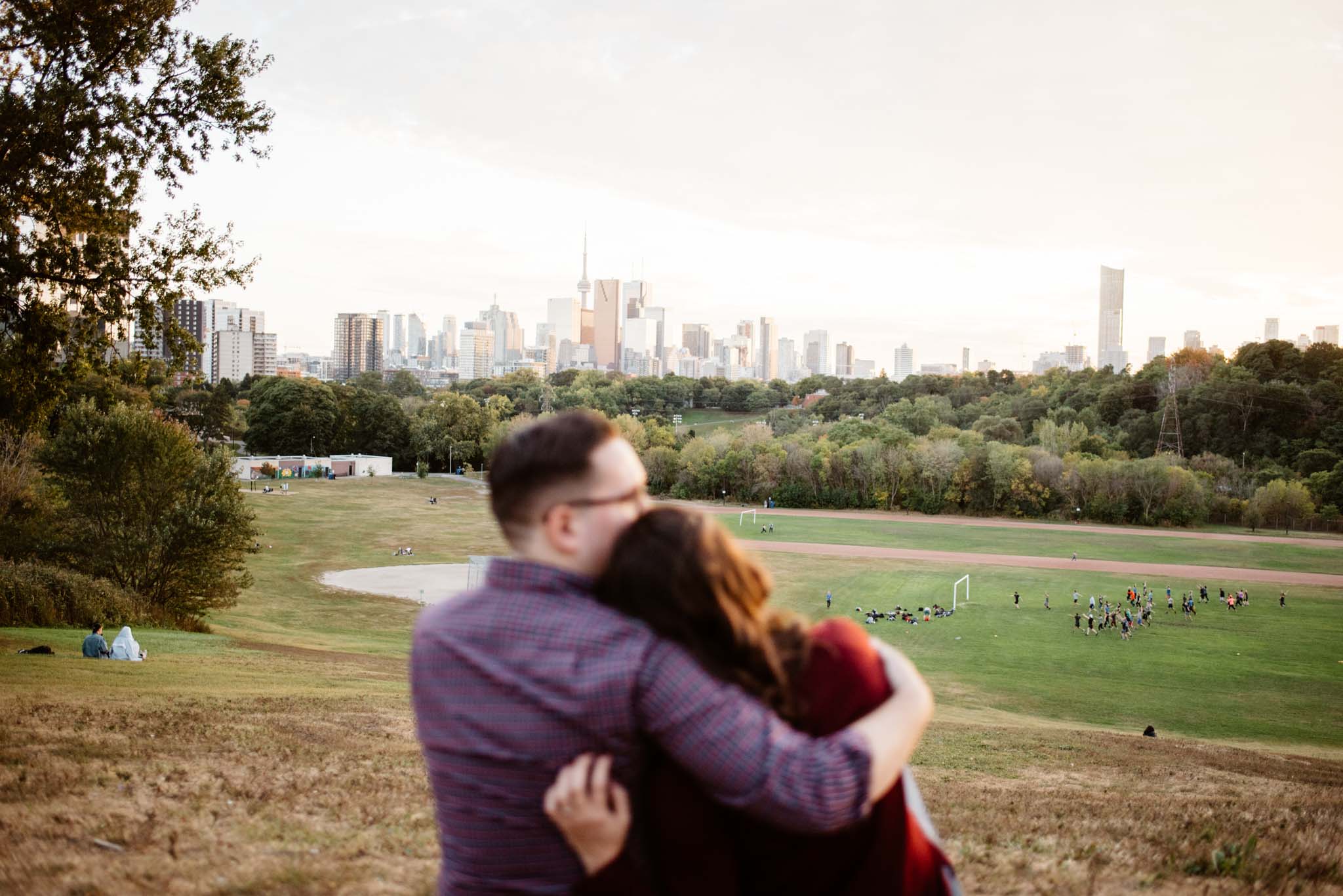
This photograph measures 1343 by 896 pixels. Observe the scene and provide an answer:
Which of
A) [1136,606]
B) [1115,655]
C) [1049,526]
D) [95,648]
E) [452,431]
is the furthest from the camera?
[452,431]

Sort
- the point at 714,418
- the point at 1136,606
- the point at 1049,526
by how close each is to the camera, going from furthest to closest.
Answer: the point at 714,418 → the point at 1049,526 → the point at 1136,606

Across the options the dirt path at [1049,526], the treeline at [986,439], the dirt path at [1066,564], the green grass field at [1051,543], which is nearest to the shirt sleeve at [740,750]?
the dirt path at [1066,564]

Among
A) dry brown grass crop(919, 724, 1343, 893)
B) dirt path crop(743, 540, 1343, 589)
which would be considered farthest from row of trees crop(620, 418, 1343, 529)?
dry brown grass crop(919, 724, 1343, 893)

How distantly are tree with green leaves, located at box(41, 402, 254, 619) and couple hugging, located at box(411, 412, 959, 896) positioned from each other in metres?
26.9

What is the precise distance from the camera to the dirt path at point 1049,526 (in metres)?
59.9

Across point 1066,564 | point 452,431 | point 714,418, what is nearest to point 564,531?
point 1066,564

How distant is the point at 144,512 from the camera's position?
26469 millimetres

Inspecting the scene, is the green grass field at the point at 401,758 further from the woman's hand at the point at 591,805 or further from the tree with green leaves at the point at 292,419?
the tree with green leaves at the point at 292,419

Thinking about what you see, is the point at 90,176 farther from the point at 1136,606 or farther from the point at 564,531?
the point at 1136,606

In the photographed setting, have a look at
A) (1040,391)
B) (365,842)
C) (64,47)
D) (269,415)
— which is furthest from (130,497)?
(1040,391)

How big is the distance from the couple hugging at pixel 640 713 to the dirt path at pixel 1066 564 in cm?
4121

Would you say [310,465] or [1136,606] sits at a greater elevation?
[310,465]

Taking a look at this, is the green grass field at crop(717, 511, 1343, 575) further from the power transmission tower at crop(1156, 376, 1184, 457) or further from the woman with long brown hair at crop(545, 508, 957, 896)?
the woman with long brown hair at crop(545, 508, 957, 896)

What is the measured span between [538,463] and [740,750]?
2.48ft
